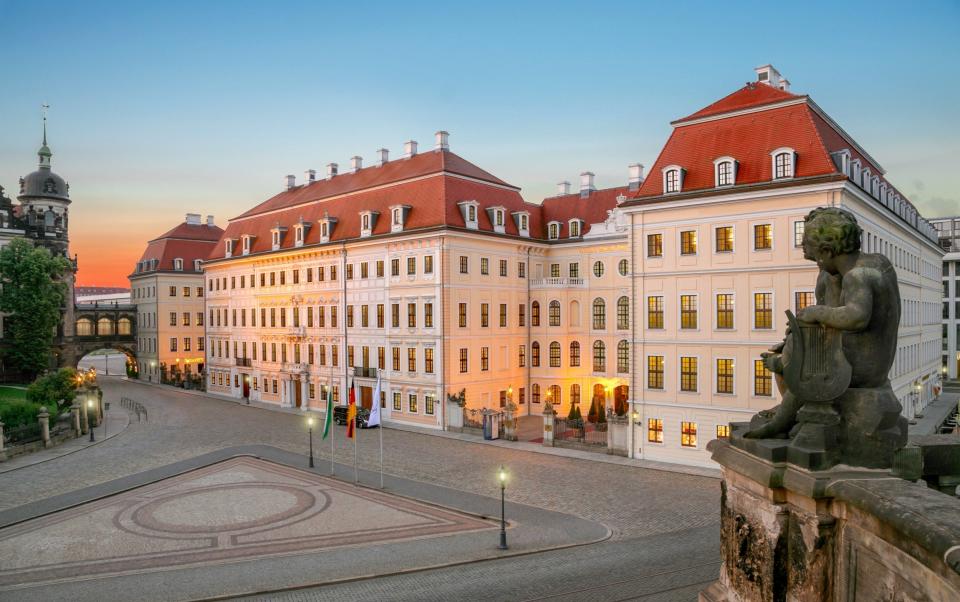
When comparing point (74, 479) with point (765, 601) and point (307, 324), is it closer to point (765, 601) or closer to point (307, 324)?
point (307, 324)

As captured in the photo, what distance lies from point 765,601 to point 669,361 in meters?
25.6

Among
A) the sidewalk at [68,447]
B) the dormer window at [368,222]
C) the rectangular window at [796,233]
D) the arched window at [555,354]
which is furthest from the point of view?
the arched window at [555,354]

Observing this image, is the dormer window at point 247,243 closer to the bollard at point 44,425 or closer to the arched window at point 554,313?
the bollard at point 44,425

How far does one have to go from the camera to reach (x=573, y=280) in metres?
47.9

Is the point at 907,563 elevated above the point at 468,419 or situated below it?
above

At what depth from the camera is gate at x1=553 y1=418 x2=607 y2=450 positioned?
34.7 m

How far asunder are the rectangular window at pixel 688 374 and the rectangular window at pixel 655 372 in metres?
1.06

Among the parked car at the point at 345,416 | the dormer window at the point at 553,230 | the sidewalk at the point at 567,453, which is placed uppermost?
the dormer window at the point at 553,230

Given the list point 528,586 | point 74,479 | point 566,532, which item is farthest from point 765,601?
point 74,479

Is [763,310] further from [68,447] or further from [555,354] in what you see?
[68,447]

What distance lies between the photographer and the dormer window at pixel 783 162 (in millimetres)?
27875

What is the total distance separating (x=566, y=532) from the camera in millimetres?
20844

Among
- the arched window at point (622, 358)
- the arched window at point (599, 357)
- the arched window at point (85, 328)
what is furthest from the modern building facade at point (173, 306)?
the arched window at point (622, 358)

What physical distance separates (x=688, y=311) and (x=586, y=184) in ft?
77.9
